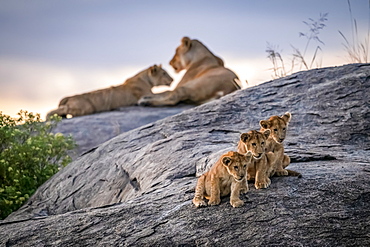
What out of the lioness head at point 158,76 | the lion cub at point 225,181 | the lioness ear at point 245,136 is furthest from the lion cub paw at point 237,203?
the lioness head at point 158,76

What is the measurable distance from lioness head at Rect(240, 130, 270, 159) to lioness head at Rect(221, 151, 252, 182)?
20 cm

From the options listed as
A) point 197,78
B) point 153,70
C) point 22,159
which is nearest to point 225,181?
point 22,159

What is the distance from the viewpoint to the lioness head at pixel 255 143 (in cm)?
626

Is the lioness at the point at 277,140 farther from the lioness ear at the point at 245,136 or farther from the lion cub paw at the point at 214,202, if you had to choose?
the lion cub paw at the point at 214,202

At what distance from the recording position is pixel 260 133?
6.36 m

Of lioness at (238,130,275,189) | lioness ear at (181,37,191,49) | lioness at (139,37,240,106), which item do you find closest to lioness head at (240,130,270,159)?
lioness at (238,130,275,189)

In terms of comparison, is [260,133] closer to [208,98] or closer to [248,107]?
[248,107]

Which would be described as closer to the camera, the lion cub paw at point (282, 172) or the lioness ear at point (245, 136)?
the lioness ear at point (245, 136)

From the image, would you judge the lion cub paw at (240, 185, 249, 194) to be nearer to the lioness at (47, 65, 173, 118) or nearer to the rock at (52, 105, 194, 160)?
the rock at (52, 105, 194, 160)

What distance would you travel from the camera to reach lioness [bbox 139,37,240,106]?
682 inches

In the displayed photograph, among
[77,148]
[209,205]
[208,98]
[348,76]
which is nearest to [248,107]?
[348,76]

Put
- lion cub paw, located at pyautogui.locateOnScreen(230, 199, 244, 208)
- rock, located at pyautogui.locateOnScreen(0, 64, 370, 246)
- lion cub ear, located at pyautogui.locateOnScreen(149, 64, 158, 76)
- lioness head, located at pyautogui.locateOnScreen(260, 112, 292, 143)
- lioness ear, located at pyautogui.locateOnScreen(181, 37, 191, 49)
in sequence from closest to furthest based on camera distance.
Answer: rock, located at pyautogui.locateOnScreen(0, 64, 370, 246), lion cub paw, located at pyautogui.locateOnScreen(230, 199, 244, 208), lioness head, located at pyautogui.locateOnScreen(260, 112, 292, 143), lioness ear, located at pyautogui.locateOnScreen(181, 37, 191, 49), lion cub ear, located at pyautogui.locateOnScreen(149, 64, 158, 76)

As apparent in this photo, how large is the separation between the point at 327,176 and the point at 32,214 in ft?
16.3

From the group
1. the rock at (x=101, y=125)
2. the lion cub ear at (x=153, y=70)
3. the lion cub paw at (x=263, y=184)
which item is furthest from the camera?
the lion cub ear at (x=153, y=70)
